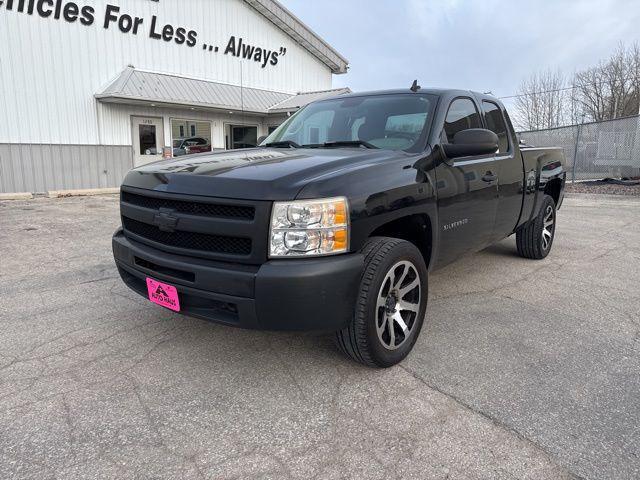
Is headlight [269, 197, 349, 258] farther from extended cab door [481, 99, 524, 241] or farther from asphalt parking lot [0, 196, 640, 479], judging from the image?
extended cab door [481, 99, 524, 241]

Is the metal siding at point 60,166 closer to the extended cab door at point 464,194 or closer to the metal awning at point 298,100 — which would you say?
A: the metal awning at point 298,100

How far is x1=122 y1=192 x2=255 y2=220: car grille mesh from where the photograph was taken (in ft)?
8.11

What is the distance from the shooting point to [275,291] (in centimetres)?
235

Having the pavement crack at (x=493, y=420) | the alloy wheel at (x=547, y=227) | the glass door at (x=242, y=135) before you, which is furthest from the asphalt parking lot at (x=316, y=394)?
the glass door at (x=242, y=135)

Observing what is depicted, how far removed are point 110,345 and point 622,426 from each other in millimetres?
3169

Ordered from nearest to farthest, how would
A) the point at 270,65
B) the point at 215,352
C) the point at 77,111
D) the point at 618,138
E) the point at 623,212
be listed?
the point at 215,352 → the point at 623,212 → the point at 77,111 → the point at 618,138 → the point at 270,65

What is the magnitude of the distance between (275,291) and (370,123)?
1883 mm

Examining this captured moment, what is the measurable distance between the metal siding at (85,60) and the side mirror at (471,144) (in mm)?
12883

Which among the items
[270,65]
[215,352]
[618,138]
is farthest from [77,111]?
[618,138]

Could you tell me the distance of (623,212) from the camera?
9961 mm

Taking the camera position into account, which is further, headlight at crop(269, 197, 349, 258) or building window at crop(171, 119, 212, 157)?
building window at crop(171, 119, 212, 157)

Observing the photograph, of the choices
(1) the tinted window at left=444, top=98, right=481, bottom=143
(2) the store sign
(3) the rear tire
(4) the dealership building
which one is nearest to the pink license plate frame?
(1) the tinted window at left=444, top=98, right=481, bottom=143

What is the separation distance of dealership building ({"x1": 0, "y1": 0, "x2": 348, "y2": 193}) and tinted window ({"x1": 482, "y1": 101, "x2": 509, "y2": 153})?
7926 millimetres

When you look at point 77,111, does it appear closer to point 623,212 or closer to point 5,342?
point 5,342
